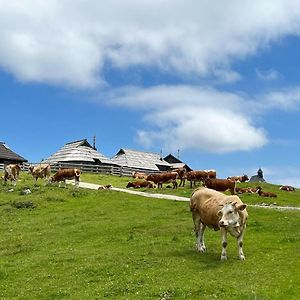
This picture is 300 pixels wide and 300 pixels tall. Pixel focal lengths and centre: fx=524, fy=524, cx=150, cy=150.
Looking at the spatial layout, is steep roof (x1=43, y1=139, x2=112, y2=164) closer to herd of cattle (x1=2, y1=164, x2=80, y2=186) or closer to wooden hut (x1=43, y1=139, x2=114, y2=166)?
wooden hut (x1=43, y1=139, x2=114, y2=166)

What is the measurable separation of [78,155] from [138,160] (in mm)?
17372

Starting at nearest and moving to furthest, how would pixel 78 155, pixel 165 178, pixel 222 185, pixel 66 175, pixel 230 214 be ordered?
pixel 230 214, pixel 222 185, pixel 66 175, pixel 165 178, pixel 78 155

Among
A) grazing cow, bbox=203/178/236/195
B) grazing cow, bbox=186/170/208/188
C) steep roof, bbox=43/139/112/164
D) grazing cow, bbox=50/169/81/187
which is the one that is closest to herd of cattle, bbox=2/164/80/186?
grazing cow, bbox=50/169/81/187

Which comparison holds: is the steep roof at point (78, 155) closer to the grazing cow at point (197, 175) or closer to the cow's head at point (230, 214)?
the grazing cow at point (197, 175)

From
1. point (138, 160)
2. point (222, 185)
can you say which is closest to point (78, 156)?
point (138, 160)

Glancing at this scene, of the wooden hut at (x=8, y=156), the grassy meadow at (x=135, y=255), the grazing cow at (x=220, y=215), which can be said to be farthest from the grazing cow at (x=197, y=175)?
the wooden hut at (x=8, y=156)

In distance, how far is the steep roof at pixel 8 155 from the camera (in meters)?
80.6

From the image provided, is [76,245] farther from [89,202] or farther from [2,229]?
[89,202]

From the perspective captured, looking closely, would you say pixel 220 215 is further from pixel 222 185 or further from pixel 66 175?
pixel 66 175

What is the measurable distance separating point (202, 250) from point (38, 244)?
28.2ft

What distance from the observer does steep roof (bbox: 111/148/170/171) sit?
9571cm

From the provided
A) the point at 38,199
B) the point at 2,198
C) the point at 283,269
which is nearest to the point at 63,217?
the point at 38,199

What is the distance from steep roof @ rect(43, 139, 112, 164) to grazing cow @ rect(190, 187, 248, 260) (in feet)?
208

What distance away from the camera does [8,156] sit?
267 feet
